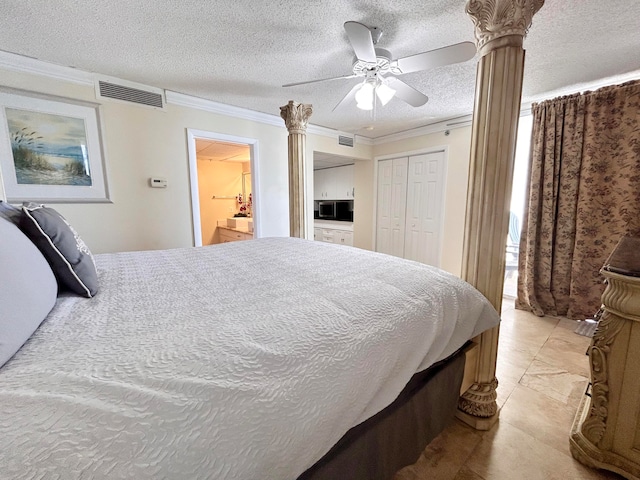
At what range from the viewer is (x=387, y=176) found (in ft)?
15.1

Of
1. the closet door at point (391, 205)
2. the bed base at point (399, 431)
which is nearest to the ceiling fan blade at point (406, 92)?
the bed base at point (399, 431)

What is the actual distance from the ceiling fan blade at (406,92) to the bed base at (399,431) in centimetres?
185

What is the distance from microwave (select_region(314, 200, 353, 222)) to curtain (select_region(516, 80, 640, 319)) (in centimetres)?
322

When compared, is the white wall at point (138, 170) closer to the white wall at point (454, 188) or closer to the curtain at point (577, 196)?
the white wall at point (454, 188)

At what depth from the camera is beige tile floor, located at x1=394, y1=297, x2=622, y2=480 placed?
1209 mm

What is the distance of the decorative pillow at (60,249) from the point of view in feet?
3.10

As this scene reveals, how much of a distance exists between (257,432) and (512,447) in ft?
4.96

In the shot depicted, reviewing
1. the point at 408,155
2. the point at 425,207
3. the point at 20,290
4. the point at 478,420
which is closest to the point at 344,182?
the point at 408,155

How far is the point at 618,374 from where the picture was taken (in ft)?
3.65

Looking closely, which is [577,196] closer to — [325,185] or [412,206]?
[412,206]

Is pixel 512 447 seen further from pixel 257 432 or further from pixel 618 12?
pixel 618 12

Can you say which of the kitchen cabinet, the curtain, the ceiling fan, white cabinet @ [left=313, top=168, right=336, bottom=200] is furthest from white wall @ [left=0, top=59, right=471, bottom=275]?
white cabinet @ [left=313, top=168, right=336, bottom=200]

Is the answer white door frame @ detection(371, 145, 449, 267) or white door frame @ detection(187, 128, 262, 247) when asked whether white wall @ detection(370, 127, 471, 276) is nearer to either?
white door frame @ detection(371, 145, 449, 267)

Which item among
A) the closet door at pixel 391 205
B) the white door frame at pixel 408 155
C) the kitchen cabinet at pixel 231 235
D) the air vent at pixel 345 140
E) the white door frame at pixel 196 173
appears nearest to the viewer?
the white door frame at pixel 196 173
